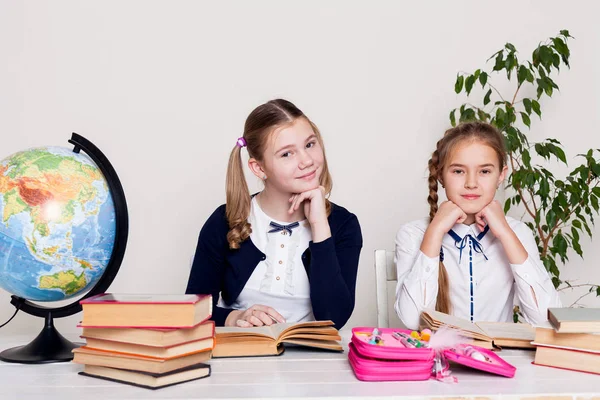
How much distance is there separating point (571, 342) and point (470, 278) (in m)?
0.84

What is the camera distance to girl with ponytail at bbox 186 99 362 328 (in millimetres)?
2197

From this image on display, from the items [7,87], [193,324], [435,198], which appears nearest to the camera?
[193,324]

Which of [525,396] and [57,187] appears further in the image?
[57,187]

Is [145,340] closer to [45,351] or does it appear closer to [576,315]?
[45,351]

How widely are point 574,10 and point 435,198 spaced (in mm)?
1880

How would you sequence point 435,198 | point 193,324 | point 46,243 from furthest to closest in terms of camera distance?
point 435,198 < point 46,243 < point 193,324

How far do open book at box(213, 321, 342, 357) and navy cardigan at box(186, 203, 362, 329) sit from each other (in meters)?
0.46

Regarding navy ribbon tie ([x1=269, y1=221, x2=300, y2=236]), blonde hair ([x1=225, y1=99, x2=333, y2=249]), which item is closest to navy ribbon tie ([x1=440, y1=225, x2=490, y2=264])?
blonde hair ([x1=225, y1=99, x2=333, y2=249])

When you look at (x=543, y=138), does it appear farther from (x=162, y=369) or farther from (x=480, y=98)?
(x=162, y=369)

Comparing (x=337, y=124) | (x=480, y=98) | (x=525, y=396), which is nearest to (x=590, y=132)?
(x=480, y=98)

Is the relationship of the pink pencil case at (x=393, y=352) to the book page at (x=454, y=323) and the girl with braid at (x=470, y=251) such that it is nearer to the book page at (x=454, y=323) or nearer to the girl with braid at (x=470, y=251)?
the book page at (x=454, y=323)

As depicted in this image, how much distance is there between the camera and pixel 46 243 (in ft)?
5.33

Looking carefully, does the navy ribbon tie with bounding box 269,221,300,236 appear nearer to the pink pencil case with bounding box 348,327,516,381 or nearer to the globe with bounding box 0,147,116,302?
the globe with bounding box 0,147,116,302

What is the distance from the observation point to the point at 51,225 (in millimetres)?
1628
